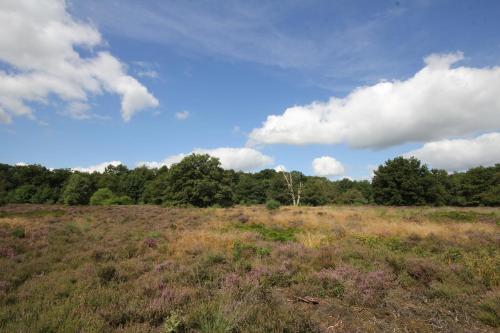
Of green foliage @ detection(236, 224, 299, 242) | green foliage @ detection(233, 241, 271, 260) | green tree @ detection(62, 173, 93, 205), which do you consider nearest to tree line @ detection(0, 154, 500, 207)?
green tree @ detection(62, 173, 93, 205)

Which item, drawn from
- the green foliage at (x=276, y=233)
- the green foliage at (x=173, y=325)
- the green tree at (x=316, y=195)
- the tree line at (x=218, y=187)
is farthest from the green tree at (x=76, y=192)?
the green foliage at (x=173, y=325)

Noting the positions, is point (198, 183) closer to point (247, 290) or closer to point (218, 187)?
point (218, 187)

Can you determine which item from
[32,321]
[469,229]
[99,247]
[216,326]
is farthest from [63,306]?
[469,229]

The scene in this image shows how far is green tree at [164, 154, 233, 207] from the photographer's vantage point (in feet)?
156

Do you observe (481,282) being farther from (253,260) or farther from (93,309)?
(93,309)

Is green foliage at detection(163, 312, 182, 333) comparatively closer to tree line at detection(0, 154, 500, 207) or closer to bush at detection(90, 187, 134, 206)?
tree line at detection(0, 154, 500, 207)

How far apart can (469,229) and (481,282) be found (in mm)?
9470

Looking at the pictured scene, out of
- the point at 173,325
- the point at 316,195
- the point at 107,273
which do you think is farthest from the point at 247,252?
the point at 316,195

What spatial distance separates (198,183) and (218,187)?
155 inches

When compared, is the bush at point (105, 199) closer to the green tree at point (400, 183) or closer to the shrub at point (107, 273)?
the green tree at point (400, 183)

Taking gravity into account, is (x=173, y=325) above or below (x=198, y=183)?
below

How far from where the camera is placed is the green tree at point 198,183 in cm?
4769

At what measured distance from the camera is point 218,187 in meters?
49.6

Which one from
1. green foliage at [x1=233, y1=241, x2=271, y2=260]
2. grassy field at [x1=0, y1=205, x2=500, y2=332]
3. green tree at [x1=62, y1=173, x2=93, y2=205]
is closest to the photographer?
grassy field at [x1=0, y1=205, x2=500, y2=332]
